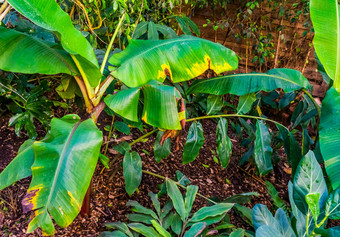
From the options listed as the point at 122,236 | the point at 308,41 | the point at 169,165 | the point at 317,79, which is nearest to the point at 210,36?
the point at 308,41

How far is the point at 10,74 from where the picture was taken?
2176 millimetres

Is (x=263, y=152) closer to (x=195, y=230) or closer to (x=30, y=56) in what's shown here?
(x=195, y=230)

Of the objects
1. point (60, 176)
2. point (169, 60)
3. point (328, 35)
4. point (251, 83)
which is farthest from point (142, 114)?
point (328, 35)

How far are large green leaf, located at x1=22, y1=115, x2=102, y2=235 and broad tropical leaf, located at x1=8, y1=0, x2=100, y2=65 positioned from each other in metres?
0.39

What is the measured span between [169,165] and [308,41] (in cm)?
307

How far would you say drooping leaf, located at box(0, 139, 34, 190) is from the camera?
49.6 inches

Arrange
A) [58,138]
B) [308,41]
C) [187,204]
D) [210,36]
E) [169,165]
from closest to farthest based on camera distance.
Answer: [58,138], [187,204], [169,165], [308,41], [210,36]

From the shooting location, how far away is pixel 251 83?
184 centimetres

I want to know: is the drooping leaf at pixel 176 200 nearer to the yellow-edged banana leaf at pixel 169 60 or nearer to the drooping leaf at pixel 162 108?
the drooping leaf at pixel 162 108

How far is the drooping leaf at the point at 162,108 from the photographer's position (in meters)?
1.37

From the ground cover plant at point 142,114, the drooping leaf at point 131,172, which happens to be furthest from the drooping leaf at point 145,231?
the drooping leaf at point 131,172

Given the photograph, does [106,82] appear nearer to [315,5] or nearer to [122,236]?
[122,236]

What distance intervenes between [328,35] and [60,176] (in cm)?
177

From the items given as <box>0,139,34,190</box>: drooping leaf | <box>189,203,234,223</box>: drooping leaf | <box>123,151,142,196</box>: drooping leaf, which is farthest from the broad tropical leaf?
<box>189,203,234,223</box>: drooping leaf
